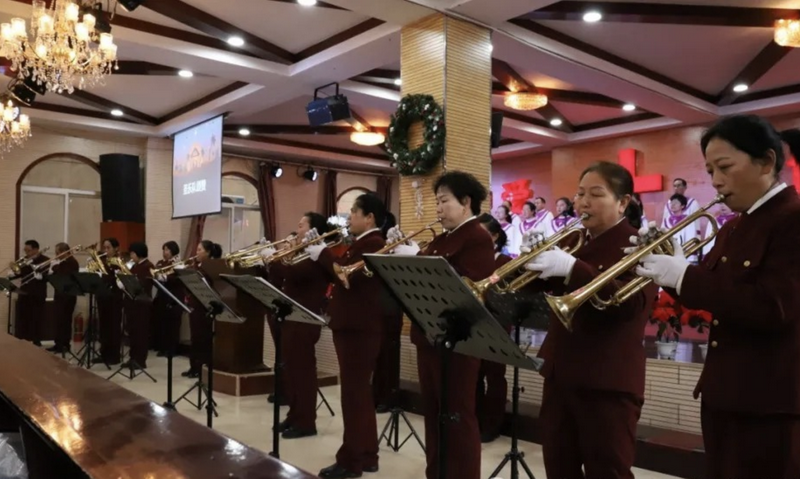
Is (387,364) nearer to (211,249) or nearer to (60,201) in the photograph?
(211,249)

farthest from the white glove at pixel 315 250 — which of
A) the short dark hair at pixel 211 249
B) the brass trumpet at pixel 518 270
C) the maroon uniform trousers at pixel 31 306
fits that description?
the maroon uniform trousers at pixel 31 306

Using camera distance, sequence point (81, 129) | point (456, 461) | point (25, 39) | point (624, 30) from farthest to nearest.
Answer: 1. point (81, 129)
2. point (624, 30)
3. point (25, 39)
4. point (456, 461)

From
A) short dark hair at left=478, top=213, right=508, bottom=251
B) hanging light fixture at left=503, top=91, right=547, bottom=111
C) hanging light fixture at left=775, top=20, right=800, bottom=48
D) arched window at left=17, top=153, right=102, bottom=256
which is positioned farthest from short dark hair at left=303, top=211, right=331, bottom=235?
arched window at left=17, top=153, right=102, bottom=256

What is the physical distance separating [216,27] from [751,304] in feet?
22.1

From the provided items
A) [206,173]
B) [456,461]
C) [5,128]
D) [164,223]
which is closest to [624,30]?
[456,461]

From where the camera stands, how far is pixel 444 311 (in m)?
2.24

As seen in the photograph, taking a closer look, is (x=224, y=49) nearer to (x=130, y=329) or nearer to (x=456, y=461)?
(x=130, y=329)

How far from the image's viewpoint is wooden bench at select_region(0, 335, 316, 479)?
1.79 metres

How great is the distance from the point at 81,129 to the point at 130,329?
5257 millimetres

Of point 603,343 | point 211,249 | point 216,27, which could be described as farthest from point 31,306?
point 603,343

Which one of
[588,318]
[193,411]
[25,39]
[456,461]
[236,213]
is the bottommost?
[193,411]

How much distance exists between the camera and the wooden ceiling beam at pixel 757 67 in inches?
317

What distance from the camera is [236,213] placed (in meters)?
14.5

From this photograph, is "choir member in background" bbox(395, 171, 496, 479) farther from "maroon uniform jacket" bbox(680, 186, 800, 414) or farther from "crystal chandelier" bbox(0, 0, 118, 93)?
"crystal chandelier" bbox(0, 0, 118, 93)
